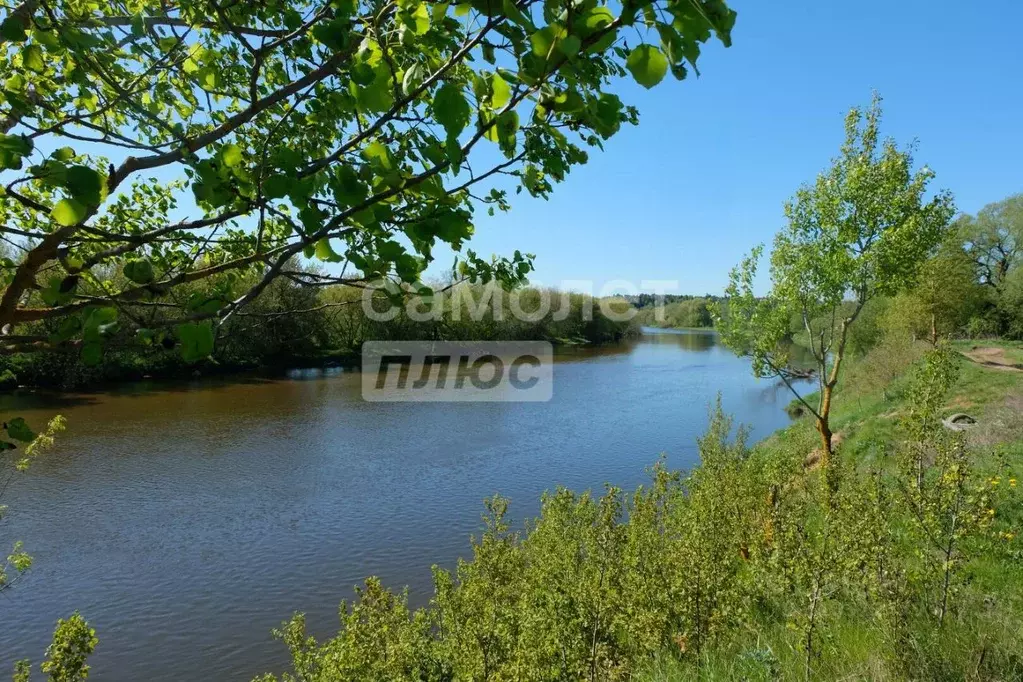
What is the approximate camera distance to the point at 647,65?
1299mm

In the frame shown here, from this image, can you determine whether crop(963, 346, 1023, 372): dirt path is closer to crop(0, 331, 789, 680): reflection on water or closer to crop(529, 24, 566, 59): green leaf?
crop(0, 331, 789, 680): reflection on water

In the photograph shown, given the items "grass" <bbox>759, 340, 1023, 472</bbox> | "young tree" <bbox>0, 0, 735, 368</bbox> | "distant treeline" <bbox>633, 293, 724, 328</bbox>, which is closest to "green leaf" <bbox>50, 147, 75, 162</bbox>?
"young tree" <bbox>0, 0, 735, 368</bbox>

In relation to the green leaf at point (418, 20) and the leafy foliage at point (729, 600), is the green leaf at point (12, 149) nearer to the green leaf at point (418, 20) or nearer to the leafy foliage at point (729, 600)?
the green leaf at point (418, 20)

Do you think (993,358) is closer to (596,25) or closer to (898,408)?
(898,408)

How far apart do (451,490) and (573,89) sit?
16.7 m

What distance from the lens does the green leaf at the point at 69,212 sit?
1540 millimetres

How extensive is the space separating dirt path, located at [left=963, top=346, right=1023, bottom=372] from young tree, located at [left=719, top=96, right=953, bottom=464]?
12910 mm

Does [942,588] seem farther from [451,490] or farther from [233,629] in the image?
[451,490]

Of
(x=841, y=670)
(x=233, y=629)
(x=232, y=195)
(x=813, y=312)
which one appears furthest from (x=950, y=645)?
(x=233, y=629)

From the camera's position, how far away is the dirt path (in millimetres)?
20556

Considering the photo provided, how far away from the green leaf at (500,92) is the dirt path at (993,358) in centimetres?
2448

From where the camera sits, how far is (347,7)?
1.98 meters

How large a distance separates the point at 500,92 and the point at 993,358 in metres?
28.9

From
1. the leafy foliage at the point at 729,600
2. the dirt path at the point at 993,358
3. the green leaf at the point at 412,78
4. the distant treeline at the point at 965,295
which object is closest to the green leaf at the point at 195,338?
the green leaf at the point at 412,78
